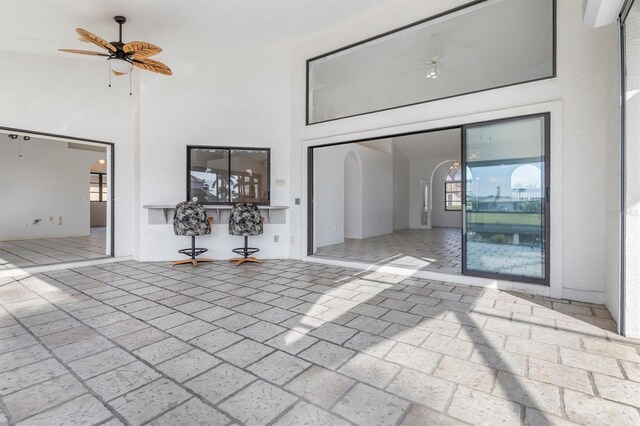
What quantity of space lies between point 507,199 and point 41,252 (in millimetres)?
8005

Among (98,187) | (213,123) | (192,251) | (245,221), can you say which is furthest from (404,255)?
(98,187)

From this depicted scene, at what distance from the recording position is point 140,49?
3939 mm

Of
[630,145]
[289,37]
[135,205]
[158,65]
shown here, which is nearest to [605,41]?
[630,145]

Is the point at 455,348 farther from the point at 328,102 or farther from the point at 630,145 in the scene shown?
the point at 328,102

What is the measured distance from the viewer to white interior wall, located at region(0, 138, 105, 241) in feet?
26.1

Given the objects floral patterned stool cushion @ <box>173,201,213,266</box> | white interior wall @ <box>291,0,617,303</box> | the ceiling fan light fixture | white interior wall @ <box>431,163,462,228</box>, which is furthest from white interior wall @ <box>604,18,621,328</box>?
white interior wall @ <box>431,163,462,228</box>

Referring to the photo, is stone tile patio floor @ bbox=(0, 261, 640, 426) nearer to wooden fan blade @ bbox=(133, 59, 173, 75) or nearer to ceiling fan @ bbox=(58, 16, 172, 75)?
ceiling fan @ bbox=(58, 16, 172, 75)

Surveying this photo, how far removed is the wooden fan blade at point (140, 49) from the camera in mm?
3830

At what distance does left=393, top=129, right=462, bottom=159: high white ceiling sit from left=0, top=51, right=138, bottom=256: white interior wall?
811cm

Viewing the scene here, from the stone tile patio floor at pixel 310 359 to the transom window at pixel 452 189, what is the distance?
11272 mm

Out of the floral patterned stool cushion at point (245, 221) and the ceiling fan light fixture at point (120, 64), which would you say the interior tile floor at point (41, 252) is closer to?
the floral patterned stool cushion at point (245, 221)

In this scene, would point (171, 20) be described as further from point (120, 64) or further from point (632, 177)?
point (632, 177)

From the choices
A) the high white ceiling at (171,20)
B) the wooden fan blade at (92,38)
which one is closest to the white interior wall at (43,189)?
the high white ceiling at (171,20)

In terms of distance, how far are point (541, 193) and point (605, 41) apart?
1587 millimetres
